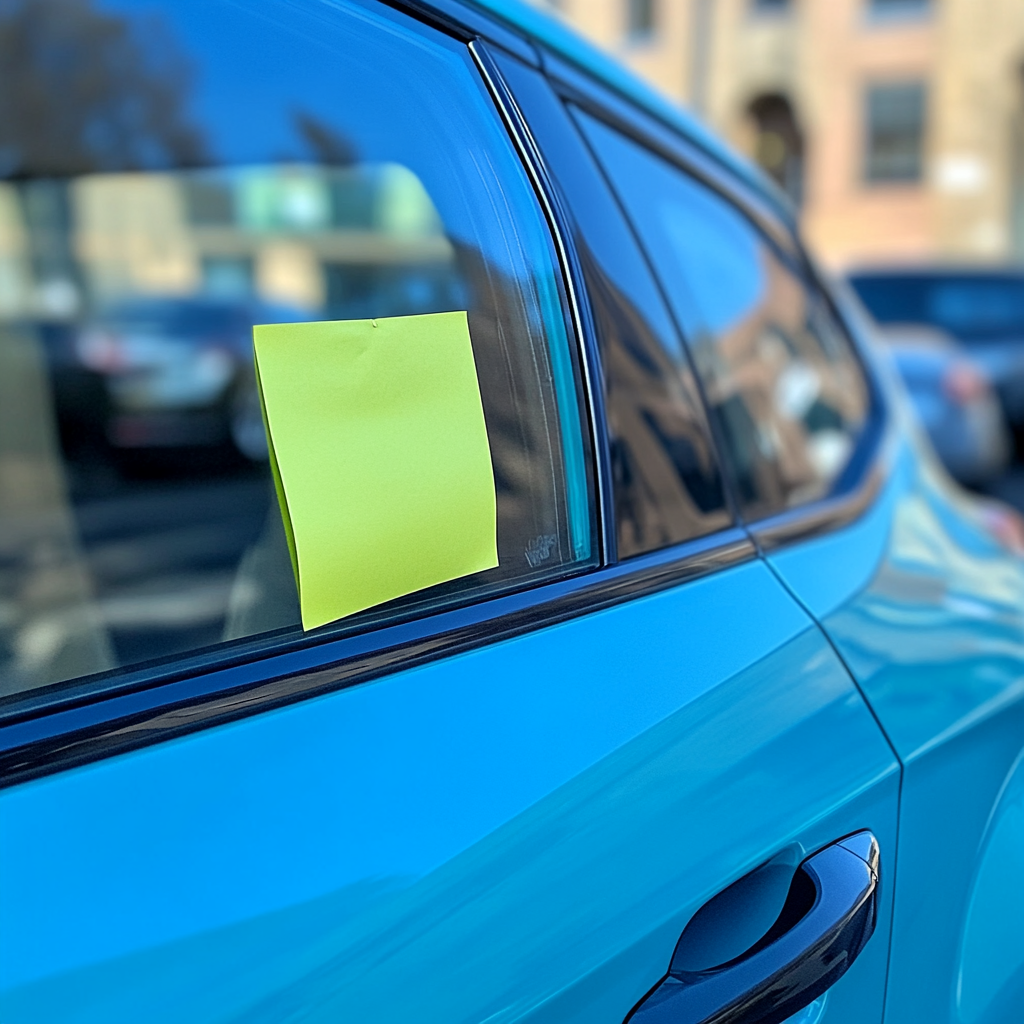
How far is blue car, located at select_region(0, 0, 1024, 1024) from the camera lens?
0.75 meters

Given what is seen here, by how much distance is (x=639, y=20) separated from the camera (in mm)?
22000

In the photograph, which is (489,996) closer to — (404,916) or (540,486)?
(404,916)

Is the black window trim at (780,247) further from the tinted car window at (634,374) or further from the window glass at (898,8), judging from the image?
the window glass at (898,8)

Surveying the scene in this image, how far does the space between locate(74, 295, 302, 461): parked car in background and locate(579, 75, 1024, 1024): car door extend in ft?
8.05

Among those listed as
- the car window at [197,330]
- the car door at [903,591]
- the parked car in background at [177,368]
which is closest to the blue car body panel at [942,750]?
the car door at [903,591]

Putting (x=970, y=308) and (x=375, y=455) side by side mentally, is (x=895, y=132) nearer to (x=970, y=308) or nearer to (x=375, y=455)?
(x=970, y=308)

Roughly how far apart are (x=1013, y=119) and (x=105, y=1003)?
23.1 m

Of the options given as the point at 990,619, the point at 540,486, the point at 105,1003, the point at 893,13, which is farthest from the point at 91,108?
the point at 893,13

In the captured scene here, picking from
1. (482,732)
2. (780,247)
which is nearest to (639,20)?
(780,247)

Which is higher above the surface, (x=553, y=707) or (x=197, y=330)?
(x=197, y=330)

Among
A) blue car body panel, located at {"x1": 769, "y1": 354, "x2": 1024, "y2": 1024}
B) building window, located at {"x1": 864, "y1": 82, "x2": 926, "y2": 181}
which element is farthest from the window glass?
blue car body panel, located at {"x1": 769, "y1": 354, "x2": 1024, "y2": 1024}

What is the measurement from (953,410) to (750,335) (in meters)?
4.97

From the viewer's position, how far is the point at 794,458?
6.77 ft

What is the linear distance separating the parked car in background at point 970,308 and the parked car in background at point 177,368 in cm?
522
